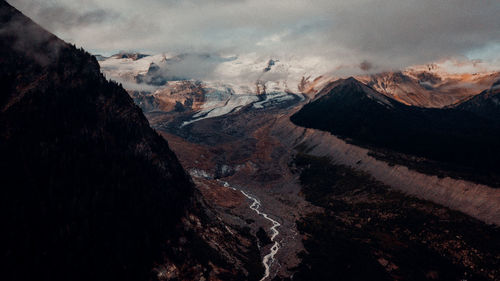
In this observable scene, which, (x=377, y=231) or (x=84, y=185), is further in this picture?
(x=377, y=231)

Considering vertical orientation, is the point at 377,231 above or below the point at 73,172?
below

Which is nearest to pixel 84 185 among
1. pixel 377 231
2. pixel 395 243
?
pixel 395 243

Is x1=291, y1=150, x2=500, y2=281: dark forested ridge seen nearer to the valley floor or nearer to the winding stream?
the valley floor

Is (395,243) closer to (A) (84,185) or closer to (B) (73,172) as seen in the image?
(A) (84,185)

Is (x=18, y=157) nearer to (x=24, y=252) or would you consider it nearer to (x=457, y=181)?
(x=24, y=252)

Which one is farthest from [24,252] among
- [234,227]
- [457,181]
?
[457,181]

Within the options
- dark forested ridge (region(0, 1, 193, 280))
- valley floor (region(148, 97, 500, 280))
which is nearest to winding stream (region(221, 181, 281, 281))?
valley floor (region(148, 97, 500, 280))

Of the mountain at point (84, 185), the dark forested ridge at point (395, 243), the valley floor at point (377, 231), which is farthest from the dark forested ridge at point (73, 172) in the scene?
the dark forested ridge at point (395, 243)

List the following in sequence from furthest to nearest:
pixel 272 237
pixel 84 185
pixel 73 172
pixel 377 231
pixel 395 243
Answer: pixel 377 231, pixel 272 237, pixel 395 243, pixel 73 172, pixel 84 185
